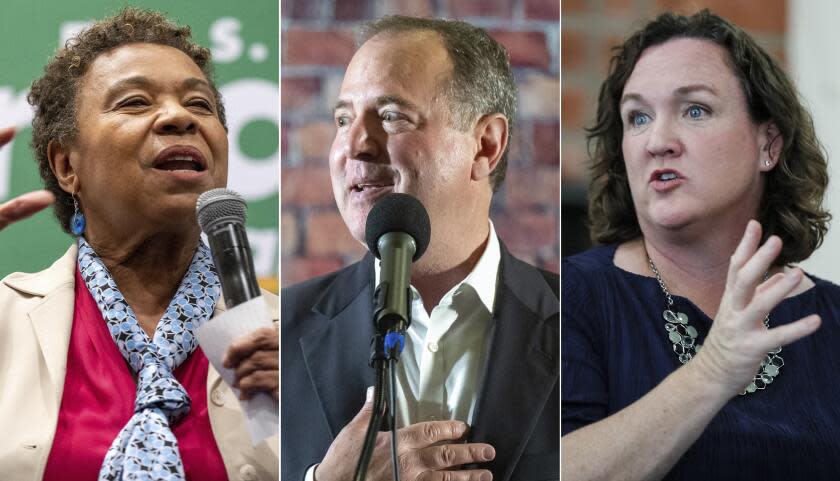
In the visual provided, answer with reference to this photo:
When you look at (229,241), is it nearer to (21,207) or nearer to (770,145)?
(21,207)

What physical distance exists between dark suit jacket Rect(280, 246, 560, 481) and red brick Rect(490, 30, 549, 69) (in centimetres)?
52

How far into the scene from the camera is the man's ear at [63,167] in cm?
290

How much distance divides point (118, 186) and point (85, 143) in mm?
144

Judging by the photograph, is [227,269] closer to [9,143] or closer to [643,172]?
[9,143]

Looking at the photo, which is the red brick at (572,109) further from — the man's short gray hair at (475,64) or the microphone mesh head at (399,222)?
the microphone mesh head at (399,222)

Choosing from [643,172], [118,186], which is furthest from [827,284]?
[118,186]

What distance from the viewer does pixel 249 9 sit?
300 centimetres

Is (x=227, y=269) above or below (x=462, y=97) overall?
below

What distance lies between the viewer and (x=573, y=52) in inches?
116

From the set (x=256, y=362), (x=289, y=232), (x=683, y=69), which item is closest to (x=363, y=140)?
(x=289, y=232)

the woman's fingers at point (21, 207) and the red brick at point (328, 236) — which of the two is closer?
the woman's fingers at point (21, 207)

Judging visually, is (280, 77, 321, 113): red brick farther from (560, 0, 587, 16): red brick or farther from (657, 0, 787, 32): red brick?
(657, 0, 787, 32): red brick

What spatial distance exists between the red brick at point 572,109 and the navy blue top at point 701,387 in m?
0.34

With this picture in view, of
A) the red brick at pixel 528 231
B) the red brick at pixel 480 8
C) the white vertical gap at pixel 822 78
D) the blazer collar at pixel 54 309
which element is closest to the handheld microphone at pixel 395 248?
the red brick at pixel 528 231
